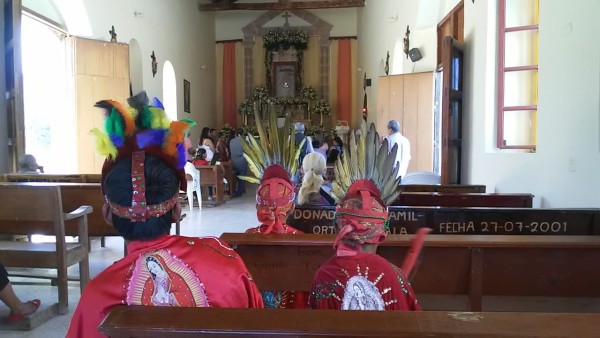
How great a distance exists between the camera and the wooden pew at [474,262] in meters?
2.06

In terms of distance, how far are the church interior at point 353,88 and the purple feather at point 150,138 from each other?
0.27 m

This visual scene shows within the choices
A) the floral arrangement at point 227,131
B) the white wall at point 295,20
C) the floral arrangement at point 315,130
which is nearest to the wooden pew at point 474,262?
the floral arrangement at point 227,131

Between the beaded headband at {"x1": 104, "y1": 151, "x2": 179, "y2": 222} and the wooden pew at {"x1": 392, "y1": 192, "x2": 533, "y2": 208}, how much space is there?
8.10ft

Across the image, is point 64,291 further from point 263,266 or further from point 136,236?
point 136,236

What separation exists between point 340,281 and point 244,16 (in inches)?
566

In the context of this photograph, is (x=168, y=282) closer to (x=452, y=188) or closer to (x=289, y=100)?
(x=452, y=188)

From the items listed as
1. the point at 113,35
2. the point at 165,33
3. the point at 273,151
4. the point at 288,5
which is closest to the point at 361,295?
the point at 273,151

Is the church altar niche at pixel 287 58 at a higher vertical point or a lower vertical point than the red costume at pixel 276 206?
higher

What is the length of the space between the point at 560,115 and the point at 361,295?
292 cm

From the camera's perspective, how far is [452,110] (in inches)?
206

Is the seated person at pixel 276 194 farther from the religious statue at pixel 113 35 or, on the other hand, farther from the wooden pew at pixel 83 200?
the religious statue at pixel 113 35

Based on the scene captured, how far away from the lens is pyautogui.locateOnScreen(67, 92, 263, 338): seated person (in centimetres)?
111

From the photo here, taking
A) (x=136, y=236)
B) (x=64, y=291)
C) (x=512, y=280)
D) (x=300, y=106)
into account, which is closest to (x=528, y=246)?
(x=512, y=280)

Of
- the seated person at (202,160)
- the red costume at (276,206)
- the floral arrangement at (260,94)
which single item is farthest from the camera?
the floral arrangement at (260,94)
